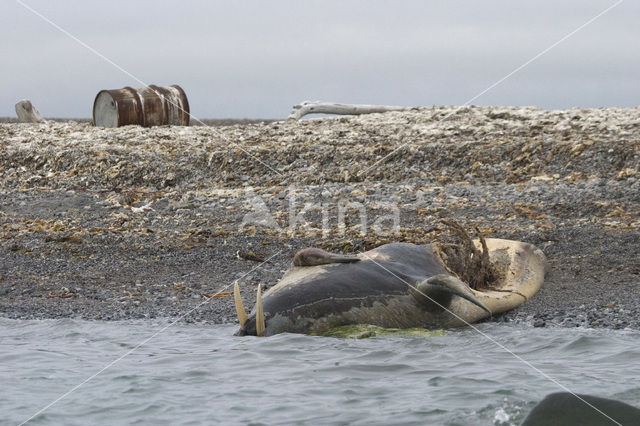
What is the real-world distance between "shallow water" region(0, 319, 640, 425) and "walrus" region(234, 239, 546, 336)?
0.65 ft

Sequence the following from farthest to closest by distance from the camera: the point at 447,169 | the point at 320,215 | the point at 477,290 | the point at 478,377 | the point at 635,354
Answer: the point at 447,169
the point at 320,215
the point at 477,290
the point at 635,354
the point at 478,377

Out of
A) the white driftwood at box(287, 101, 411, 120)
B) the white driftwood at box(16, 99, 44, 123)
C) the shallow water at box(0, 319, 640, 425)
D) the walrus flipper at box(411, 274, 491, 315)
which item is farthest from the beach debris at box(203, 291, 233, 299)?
the white driftwood at box(16, 99, 44, 123)

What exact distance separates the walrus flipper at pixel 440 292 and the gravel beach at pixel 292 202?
0.78m

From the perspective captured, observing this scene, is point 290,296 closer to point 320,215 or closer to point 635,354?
point 635,354

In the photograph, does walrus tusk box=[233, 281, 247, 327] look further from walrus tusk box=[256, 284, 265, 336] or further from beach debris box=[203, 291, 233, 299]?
beach debris box=[203, 291, 233, 299]

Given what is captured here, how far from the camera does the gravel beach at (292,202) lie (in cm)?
1041

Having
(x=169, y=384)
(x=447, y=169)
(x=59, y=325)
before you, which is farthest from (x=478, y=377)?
(x=447, y=169)

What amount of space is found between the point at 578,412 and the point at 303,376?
2.47m

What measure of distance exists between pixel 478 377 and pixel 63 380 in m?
3.39

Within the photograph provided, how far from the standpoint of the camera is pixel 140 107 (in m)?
20.6

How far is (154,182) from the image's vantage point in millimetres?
16422

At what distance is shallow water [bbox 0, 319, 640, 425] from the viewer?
20.6ft

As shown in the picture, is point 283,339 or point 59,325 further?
point 59,325

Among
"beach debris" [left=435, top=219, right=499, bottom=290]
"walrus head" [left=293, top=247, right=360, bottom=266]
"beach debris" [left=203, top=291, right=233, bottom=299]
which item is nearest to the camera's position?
"walrus head" [left=293, top=247, right=360, bottom=266]
